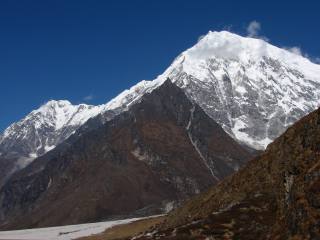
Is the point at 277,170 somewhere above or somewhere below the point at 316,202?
above

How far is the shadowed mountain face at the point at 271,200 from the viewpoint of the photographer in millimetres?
32844

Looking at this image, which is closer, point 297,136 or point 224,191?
point 297,136

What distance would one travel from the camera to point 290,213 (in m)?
34.6

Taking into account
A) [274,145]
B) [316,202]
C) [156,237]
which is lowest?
[316,202]

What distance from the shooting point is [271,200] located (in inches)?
2371

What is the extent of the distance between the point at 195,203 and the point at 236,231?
109 ft

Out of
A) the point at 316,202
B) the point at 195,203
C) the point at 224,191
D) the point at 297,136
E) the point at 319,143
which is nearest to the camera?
the point at 316,202

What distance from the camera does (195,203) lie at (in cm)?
8594

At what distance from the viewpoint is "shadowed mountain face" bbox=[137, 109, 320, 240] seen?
3284 cm

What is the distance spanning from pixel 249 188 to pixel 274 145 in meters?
5.90

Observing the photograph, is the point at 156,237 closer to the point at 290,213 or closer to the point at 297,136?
the point at 297,136

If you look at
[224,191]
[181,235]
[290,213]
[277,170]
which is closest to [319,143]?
[290,213]

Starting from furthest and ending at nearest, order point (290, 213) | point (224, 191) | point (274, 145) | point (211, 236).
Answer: point (224, 191)
point (274, 145)
point (211, 236)
point (290, 213)

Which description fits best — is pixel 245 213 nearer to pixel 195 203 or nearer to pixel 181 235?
pixel 181 235
